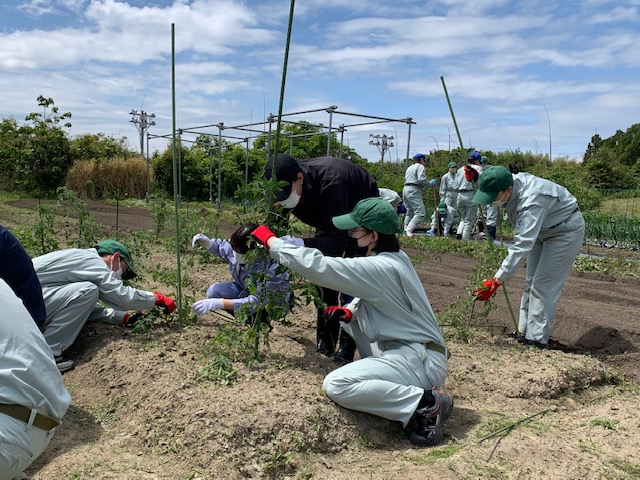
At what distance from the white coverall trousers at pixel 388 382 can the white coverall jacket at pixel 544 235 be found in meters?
1.53

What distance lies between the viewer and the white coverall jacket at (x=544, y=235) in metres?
4.36

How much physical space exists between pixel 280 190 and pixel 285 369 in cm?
106

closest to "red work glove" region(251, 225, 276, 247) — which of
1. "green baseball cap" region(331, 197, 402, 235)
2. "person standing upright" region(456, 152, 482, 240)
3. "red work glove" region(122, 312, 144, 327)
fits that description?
"green baseball cap" region(331, 197, 402, 235)

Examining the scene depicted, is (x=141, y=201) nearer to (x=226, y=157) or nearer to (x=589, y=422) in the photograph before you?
(x=226, y=157)

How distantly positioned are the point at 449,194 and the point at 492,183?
302 inches

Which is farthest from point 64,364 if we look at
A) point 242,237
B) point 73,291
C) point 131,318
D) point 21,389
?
point 21,389

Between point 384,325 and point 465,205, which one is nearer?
point 384,325

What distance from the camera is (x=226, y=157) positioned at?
20562 millimetres

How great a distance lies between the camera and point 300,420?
2.84 meters

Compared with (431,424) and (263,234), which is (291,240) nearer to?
(263,234)

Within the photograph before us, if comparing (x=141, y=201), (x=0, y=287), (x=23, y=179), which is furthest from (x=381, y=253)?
(x=23, y=179)

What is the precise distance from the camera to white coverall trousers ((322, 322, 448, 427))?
288 centimetres

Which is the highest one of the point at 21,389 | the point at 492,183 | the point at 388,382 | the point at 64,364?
the point at 492,183

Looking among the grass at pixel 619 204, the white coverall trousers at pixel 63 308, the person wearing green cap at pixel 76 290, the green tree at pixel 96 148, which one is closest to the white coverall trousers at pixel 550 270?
the person wearing green cap at pixel 76 290
